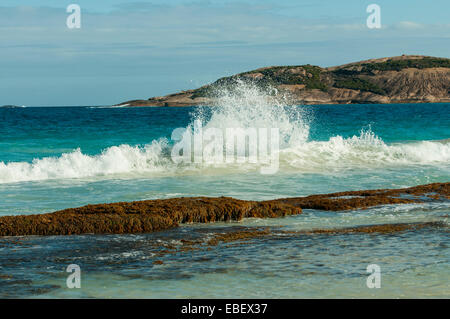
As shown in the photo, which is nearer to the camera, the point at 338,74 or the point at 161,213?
the point at 161,213

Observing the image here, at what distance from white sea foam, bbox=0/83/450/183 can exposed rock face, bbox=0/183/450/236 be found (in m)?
8.39

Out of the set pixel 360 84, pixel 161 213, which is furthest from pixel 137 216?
pixel 360 84

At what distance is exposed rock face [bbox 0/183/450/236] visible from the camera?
8914 mm

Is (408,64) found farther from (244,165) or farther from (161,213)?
(161,213)

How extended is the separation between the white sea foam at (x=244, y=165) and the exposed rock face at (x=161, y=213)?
839 cm

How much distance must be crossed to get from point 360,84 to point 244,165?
435ft

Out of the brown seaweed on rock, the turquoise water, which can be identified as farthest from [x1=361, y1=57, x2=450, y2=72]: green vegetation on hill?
the brown seaweed on rock

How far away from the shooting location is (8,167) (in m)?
18.8

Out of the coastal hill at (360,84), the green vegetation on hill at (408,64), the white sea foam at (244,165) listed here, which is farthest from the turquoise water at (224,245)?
the green vegetation on hill at (408,64)

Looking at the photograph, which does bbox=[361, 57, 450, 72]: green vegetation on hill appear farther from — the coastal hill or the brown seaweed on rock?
the brown seaweed on rock

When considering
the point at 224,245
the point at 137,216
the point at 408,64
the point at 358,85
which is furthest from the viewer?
the point at 408,64

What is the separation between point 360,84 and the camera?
14750cm

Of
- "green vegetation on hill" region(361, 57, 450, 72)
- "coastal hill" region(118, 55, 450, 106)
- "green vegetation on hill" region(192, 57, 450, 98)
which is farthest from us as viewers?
"green vegetation on hill" region(361, 57, 450, 72)
